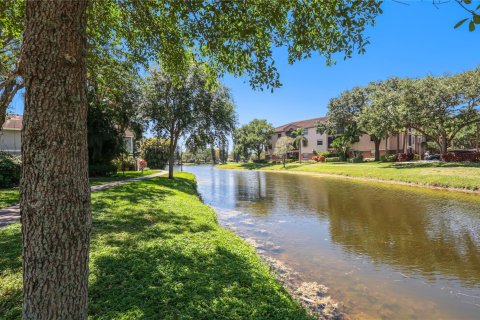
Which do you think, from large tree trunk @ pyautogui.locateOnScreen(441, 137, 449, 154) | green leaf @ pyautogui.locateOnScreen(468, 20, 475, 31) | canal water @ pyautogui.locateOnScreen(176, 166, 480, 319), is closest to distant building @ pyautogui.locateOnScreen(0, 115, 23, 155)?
canal water @ pyautogui.locateOnScreen(176, 166, 480, 319)

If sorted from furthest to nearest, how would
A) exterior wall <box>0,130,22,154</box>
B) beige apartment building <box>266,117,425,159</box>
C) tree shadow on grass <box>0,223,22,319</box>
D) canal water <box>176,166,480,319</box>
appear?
beige apartment building <box>266,117,425,159</box>
exterior wall <box>0,130,22,154</box>
canal water <box>176,166,480,319</box>
tree shadow on grass <box>0,223,22,319</box>

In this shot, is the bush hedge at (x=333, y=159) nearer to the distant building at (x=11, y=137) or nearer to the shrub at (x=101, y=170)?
the shrub at (x=101, y=170)

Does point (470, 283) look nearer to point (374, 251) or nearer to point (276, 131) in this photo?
point (374, 251)

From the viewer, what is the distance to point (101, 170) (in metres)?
23.5

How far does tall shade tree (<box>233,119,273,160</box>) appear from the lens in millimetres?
74688

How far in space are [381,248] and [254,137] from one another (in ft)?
215

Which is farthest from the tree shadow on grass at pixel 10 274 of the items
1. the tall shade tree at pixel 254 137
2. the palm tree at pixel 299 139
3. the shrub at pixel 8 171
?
the tall shade tree at pixel 254 137

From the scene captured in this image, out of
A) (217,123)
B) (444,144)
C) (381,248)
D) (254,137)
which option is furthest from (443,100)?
(254,137)

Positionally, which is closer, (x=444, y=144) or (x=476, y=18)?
(x=476, y=18)

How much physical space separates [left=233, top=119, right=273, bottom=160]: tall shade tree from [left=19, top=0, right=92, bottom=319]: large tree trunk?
71776mm

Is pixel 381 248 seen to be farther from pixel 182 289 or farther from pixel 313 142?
pixel 313 142

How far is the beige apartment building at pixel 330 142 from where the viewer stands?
57.7 m

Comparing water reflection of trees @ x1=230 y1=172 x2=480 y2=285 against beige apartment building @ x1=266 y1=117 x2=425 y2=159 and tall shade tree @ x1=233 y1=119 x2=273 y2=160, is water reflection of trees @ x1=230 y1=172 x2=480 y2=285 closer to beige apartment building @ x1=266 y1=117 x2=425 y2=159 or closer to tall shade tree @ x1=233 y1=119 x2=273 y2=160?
beige apartment building @ x1=266 y1=117 x2=425 y2=159

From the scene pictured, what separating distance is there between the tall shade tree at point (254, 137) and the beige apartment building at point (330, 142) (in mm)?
3808
